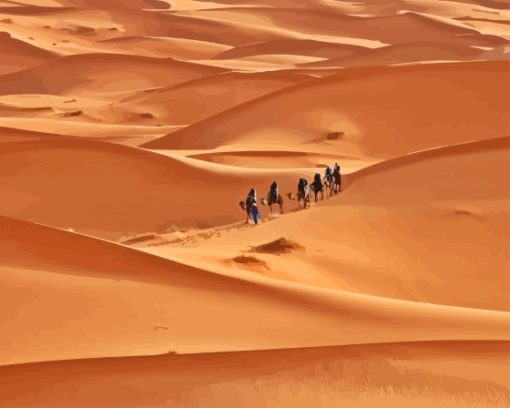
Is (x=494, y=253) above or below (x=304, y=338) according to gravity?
below

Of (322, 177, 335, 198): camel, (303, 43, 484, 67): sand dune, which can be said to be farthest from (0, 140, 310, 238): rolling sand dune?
(303, 43, 484, 67): sand dune

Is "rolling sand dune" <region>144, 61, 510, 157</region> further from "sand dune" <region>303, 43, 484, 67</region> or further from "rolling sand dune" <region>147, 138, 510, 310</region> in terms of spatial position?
"sand dune" <region>303, 43, 484, 67</region>

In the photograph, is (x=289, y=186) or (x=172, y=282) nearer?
(x=172, y=282)

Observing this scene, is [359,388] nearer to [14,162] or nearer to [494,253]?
[494,253]

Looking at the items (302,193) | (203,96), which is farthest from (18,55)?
(302,193)

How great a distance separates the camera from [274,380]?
15.1ft

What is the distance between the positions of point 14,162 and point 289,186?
17.2ft

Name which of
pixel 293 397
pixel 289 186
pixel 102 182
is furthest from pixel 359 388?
pixel 102 182

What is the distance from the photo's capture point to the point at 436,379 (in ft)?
15.8

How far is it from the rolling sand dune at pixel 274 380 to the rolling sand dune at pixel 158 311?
0.85 feet

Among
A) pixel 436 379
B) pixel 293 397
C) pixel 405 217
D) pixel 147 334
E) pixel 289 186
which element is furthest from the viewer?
pixel 289 186

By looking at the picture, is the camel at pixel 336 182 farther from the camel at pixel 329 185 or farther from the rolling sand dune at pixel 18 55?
the rolling sand dune at pixel 18 55

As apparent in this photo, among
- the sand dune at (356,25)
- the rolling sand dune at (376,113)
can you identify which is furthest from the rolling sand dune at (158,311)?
the sand dune at (356,25)

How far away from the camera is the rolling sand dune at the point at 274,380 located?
14.5 ft
